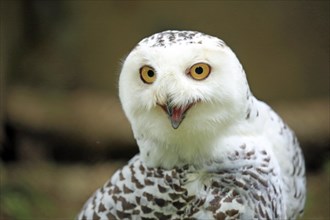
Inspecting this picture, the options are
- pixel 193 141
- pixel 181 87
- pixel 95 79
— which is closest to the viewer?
pixel 181 87

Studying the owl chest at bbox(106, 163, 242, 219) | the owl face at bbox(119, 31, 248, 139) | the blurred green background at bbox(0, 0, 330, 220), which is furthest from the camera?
the blurred green background at bbox(0, 0, 330, 220)

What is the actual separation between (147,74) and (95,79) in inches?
82.6

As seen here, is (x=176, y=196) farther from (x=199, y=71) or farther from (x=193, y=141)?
(x=199, y=71)

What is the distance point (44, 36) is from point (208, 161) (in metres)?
2.19

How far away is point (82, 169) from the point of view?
389 centimetres

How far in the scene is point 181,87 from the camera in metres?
1.77

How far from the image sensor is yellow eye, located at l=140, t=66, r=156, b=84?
1.82 meters

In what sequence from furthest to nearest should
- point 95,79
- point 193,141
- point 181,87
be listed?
point 95,79, point 193,141, point 181,87

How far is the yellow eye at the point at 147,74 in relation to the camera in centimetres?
182

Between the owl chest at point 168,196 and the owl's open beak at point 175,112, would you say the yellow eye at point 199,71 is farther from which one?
the owl chest at point 168,196

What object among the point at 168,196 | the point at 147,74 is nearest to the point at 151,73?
the point at 147,74

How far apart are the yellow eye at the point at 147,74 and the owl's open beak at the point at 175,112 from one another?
0.24 ft

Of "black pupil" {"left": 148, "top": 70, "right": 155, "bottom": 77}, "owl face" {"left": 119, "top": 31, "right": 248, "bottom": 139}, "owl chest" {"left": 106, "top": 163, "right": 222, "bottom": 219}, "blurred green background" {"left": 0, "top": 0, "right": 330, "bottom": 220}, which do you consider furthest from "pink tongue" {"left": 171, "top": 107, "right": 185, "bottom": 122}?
"blurred green background" {"left": 0, "top": 0, "right": 330, "bottom": 220}

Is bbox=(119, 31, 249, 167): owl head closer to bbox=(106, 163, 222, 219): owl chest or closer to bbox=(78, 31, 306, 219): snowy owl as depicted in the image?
bbox=(78, 31, 306, 219): snowy owl
